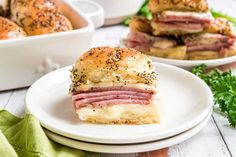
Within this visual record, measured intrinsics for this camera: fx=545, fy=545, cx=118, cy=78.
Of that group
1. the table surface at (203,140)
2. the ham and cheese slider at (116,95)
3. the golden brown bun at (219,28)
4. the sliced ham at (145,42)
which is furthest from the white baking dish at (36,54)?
the golden brown bun at (219,28)

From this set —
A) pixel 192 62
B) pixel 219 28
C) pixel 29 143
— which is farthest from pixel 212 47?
pixel 29 143

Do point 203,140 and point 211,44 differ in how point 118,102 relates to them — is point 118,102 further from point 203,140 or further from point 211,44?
point 211,44

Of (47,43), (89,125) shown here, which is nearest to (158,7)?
(47,43)

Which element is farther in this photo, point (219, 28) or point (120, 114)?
point (219, 28)

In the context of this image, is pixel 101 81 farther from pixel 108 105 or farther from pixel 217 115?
pixel 217 115

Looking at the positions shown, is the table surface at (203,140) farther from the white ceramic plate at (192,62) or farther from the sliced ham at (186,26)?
the sliced ham at (186,26)

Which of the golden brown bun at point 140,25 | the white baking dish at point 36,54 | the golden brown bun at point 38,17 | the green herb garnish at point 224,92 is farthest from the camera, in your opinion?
the golden brown bun at point 140,25
